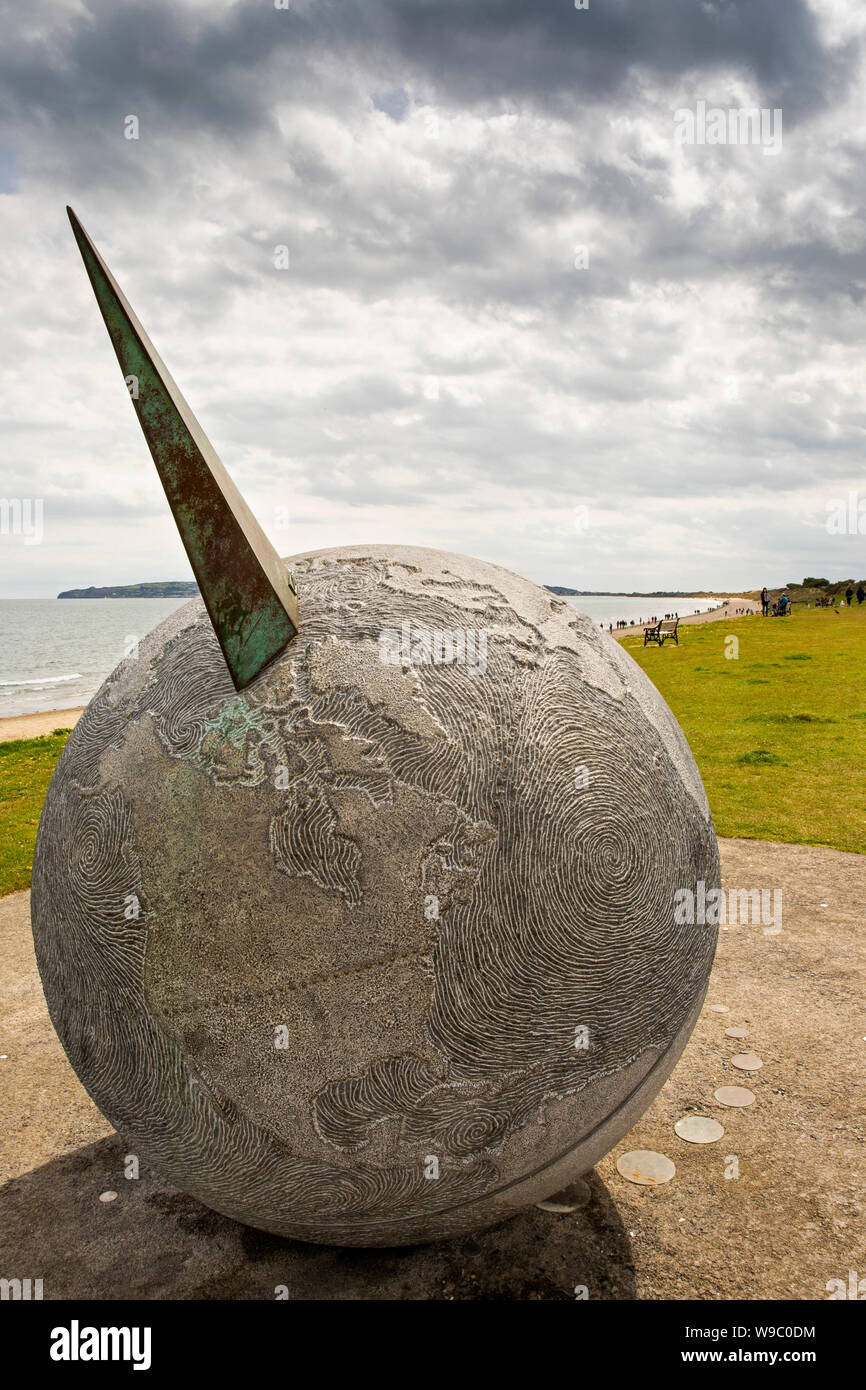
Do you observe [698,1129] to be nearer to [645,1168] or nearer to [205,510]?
[645,1168]

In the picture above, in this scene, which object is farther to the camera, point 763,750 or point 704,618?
point 704,618

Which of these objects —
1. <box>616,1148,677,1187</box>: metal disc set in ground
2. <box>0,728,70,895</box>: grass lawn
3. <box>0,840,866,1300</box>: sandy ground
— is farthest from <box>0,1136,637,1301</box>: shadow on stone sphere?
<box>0,728,70,895</box>: grass lawn

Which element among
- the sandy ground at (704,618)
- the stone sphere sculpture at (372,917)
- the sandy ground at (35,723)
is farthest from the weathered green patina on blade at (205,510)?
the sandy ground at (704,618)

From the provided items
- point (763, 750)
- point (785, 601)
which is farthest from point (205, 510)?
point (785, 601)

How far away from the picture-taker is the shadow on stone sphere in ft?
10.6

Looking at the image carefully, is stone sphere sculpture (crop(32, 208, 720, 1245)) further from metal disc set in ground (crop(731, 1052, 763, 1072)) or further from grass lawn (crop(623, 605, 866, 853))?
grass lawn (crop(623, 605, 866, 853))

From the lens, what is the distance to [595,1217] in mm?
3602

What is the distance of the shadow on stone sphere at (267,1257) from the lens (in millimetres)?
3221

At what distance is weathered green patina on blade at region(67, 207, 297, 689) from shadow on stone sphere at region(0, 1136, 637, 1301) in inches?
91.9

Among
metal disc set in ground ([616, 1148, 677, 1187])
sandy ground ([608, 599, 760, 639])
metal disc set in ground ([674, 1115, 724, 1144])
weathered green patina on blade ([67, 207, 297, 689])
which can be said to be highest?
sandy ground ([608, 599, 760, 639])

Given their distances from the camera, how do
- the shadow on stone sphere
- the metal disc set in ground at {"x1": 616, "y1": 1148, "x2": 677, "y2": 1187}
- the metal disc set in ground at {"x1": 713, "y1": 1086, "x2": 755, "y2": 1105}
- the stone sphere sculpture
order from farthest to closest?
the metal disc set in ground at {"x1": 713, "y1": 1086, "x2": 755, "y2": 1105} < the metal disc set in ground at {"x1": 616, "y1": 1148, "x2": 677, "y2": 1187} < the shadow on stone sphere < the stone sphere sculpture

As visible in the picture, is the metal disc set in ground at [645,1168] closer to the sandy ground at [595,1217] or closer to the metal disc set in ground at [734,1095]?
the sandy ground at [595,1217]
